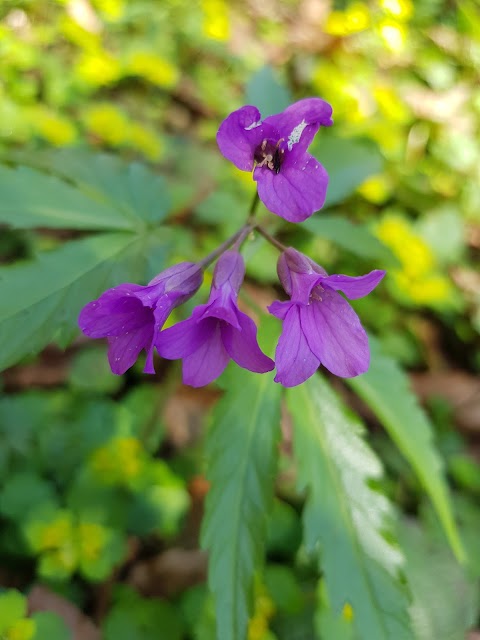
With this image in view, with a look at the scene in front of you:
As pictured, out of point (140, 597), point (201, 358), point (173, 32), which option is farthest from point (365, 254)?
point (173, 32)

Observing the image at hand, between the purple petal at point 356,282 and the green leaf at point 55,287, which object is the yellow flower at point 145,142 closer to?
the green leaf at point 55,287

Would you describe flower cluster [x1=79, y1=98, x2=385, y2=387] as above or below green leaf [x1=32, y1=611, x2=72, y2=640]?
above

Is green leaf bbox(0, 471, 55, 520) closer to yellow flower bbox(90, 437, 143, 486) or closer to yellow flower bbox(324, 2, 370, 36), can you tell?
yellow flower bbox(90, 437, 143, 486)

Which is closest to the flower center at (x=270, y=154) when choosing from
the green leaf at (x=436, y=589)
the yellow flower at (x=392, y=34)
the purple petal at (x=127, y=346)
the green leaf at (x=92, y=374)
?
the purple petal at (x=127, y=346)

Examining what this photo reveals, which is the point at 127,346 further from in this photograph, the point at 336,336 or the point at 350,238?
the point at 350,238

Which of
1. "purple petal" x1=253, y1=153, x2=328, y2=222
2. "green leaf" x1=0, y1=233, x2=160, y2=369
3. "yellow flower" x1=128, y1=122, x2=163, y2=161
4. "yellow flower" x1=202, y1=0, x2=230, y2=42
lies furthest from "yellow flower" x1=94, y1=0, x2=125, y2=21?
"purple petal" x1=253, y1=153, x2=328, y2=222

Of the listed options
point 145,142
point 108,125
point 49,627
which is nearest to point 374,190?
point 145,142
